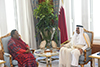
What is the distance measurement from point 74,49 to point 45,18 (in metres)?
2.30

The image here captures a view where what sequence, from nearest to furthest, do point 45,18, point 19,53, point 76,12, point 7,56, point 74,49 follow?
point 7,56, point 19,53, point 74,49, point 76,12, point 45,18

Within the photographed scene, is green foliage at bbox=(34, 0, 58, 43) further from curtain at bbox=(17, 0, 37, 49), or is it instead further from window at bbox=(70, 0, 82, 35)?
window at bbox=(70, 0, 82, 35)

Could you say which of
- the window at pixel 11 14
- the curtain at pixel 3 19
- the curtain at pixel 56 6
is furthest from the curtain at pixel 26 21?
the curtain at pixel 56 6

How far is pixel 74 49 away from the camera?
141 inches

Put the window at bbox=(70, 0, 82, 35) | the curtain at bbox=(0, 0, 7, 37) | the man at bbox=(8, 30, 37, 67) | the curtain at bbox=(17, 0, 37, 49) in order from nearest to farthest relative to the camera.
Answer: the man at bbox=(8, 30, 37, 67), the curtain at bbox=(0, 0, 7, 37), the window at bbox=(70, 0, 82, 35), the curtain at bbox=(17, 0, 37, 49)

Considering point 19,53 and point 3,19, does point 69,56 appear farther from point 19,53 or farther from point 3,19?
point 3,19

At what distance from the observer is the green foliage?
5.46 metres

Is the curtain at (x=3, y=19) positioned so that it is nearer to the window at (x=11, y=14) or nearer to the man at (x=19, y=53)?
the window at (x=11, y=14)

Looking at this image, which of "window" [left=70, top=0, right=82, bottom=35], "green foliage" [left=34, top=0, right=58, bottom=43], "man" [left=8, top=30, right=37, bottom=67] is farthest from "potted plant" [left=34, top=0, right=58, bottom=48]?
"man" [left=8, top=30, right=37, bottom=67]

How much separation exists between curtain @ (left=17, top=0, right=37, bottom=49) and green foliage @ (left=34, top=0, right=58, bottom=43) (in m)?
0.28

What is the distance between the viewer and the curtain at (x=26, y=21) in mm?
5129

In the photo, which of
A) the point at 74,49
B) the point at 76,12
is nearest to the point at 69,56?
the point at 74,49

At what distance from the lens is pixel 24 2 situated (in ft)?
17.4

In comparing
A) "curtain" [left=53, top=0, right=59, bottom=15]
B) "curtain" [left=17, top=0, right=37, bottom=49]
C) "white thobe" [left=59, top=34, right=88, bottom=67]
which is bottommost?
"white thobe" [left=59, top=34, right=88, bottom=67]
